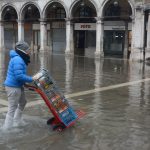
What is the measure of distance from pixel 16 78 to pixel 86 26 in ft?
94.2

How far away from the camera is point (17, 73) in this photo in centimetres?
696

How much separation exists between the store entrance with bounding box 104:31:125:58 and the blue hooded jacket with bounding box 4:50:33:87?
26618 mm

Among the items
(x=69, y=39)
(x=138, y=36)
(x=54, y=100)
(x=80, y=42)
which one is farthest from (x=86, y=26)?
(x=54, y=100)

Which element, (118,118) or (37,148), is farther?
(118,118)

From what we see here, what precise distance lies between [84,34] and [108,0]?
6939 mm

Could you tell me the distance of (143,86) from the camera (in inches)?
572

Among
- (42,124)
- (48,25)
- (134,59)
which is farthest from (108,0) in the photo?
(42,124)

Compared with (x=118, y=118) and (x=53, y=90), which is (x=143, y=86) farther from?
(x=53, y=90)

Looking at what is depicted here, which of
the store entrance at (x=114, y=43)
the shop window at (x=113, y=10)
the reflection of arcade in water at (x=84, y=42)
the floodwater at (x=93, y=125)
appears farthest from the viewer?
the reflection of arcade in water at (x=84, y=42)

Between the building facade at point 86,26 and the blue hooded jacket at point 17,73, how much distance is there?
2160 centimetres

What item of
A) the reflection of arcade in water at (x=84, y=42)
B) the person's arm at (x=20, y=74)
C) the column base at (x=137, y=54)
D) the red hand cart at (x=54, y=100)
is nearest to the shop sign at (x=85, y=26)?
the reflection of arcade in water at (x=84, y=42)

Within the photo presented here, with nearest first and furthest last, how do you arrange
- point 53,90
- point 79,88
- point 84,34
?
1. point 53,90
2. point 79,88
3. point 84,34

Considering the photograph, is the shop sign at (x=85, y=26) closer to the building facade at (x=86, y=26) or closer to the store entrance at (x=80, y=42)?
the building facade at (x=86, y=26)

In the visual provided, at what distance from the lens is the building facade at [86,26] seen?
28.5 metres
